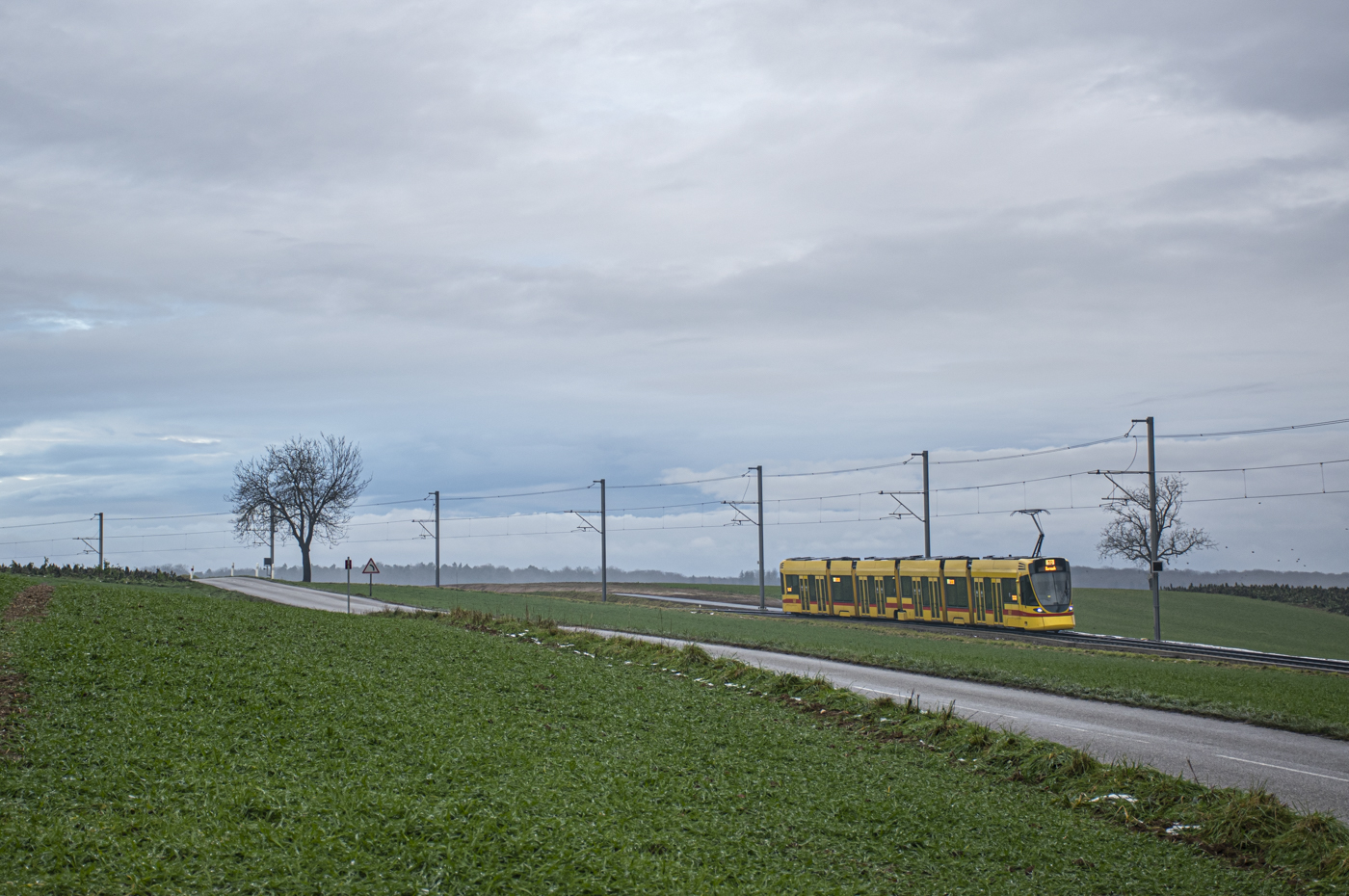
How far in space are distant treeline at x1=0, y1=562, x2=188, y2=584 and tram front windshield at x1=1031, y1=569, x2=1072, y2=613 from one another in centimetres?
4847

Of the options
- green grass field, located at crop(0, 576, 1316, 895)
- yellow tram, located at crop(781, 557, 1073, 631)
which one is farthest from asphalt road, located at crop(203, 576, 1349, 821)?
yellow tram, located at crop(781, 557, 1073, 631)

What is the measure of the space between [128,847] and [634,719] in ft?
26.5

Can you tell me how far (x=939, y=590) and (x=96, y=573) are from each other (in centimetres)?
4936

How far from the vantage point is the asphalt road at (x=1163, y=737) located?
14141mm

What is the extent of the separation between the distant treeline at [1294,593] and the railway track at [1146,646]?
38.9m

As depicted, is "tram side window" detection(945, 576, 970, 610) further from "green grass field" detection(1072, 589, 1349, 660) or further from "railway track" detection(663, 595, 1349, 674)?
"green grass field" detection(1072, 589, 1349, 660)

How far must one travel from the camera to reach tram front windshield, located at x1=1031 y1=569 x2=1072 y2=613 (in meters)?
43.9

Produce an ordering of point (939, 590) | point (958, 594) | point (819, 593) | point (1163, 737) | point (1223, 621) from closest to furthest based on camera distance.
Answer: point (1163, 737) < point (958, 594) < point (939, 590) < point (819, 593) < point (1223, 621)

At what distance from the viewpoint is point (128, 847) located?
7859 mm

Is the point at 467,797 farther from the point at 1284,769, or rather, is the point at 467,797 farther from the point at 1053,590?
the point at 1053,590

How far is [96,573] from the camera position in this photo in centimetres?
5712

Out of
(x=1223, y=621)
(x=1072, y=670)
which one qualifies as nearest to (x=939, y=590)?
(x=1072, y=670)

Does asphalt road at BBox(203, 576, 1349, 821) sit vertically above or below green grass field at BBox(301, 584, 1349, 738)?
above

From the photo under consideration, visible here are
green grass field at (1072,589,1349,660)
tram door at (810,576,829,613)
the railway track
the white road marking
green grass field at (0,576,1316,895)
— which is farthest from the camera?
tram door at (810,576,829,613)
